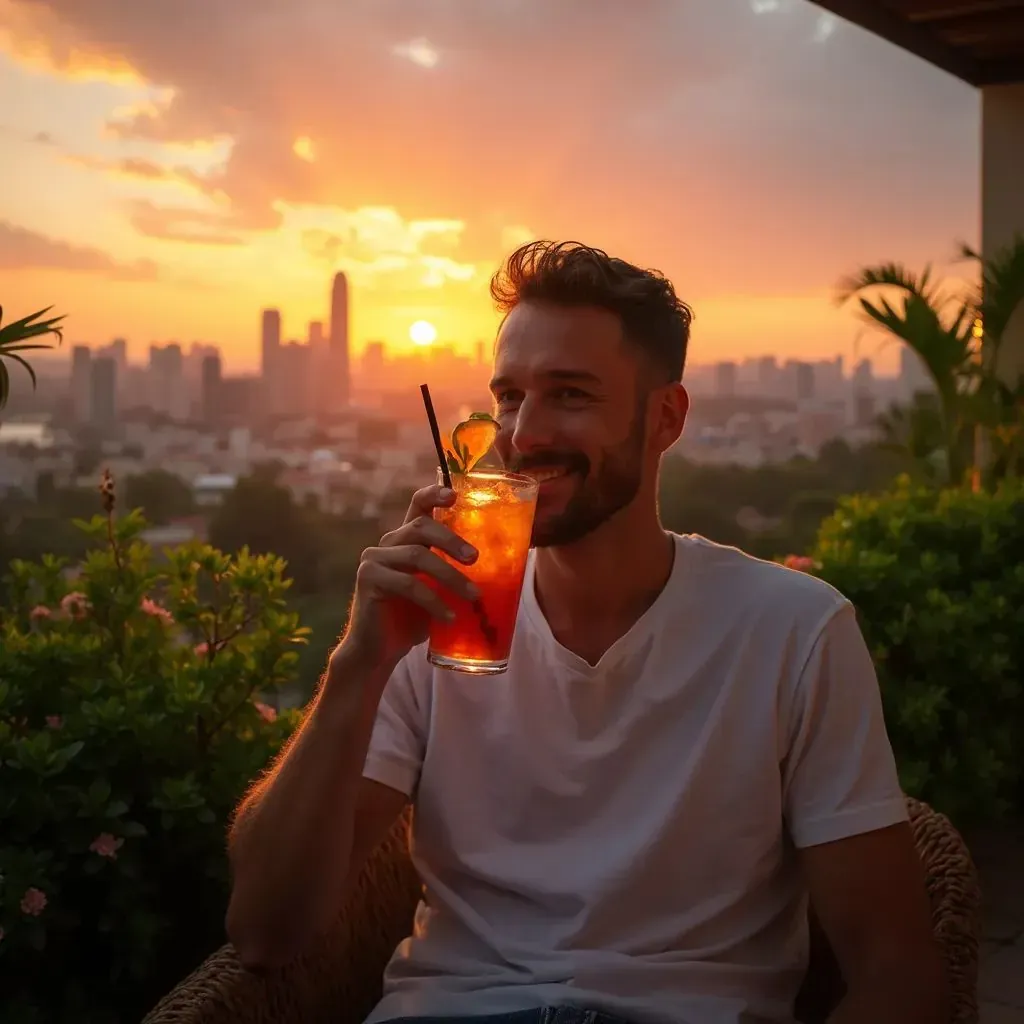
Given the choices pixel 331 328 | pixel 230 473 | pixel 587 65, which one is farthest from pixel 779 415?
pixel 230 473

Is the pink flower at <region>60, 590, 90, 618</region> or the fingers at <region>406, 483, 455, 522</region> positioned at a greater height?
the fingers at <region>406, 483, 455, 522</region>

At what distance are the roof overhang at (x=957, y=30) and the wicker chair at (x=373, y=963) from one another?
3.40 m

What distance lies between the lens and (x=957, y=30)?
5109mm

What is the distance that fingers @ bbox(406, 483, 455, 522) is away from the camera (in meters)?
1.50

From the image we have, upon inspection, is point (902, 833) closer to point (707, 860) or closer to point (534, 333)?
point (707, 860)

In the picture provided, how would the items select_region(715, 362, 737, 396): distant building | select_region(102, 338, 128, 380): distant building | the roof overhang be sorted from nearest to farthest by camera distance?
1. select_region(102, 338, 128, 380): distant building
2. select_region(715, 362, 737, 396): distant building
3. the roof overhang

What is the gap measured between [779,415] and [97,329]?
2.90m

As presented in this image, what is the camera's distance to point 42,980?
6.25 feet

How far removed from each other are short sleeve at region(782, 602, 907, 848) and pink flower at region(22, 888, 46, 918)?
1157 millimetres

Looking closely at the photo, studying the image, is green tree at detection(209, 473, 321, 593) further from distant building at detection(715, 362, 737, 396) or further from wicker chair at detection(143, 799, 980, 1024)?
distant building at detection(715, 362, 737, 396)

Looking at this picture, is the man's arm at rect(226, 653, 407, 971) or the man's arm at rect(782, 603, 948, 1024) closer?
the man's arm at rect(782, 603, 948, 1024)

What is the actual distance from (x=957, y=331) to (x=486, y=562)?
4602 mm

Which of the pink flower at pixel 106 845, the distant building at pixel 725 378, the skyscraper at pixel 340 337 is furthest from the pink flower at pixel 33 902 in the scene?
the distant building at pixel 725 378

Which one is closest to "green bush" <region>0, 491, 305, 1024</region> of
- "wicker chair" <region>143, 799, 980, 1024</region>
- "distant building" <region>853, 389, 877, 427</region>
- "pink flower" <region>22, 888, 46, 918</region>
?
"pink flower" <region>22, 888, 46, 918</region>
